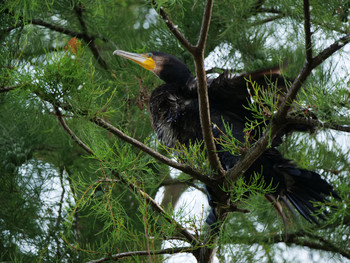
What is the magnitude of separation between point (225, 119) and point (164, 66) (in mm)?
410

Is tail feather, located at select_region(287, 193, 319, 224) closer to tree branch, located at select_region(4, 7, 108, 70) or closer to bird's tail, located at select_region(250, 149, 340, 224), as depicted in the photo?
bird's tail, located at select_region(250, 149, 340, 224)

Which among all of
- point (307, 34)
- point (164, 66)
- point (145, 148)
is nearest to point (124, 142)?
point (164, 66)

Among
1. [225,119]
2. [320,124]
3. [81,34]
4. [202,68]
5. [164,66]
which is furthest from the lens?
[81,34]

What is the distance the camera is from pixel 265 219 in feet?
7.93

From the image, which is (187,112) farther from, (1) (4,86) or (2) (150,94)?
(1) (4,86)

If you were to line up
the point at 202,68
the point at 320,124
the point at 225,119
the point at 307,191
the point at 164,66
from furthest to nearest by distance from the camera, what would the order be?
the point at 164,66 → the point at 225,119 → the point at 307,191 → the point at 202,68 → the point at 320,124

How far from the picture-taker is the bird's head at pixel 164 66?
7.30ft

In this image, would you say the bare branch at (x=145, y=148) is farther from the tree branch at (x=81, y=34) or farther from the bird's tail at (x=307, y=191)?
the tree branch at (x=81, y=34)

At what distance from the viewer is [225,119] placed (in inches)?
79.6

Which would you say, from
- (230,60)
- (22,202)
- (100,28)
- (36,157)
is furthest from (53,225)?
(230,60)

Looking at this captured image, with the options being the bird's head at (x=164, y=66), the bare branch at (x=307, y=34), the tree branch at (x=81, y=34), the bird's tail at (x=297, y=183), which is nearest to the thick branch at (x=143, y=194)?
the bird's tail at (x=297, y=183)

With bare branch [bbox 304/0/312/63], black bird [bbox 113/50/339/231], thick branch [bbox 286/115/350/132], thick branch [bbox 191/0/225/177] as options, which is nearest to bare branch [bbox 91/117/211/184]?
thick branch [bbox 191/0/225/177]

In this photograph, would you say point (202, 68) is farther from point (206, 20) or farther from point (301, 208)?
point (301, 208)

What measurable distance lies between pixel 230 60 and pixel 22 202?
4.02ft
